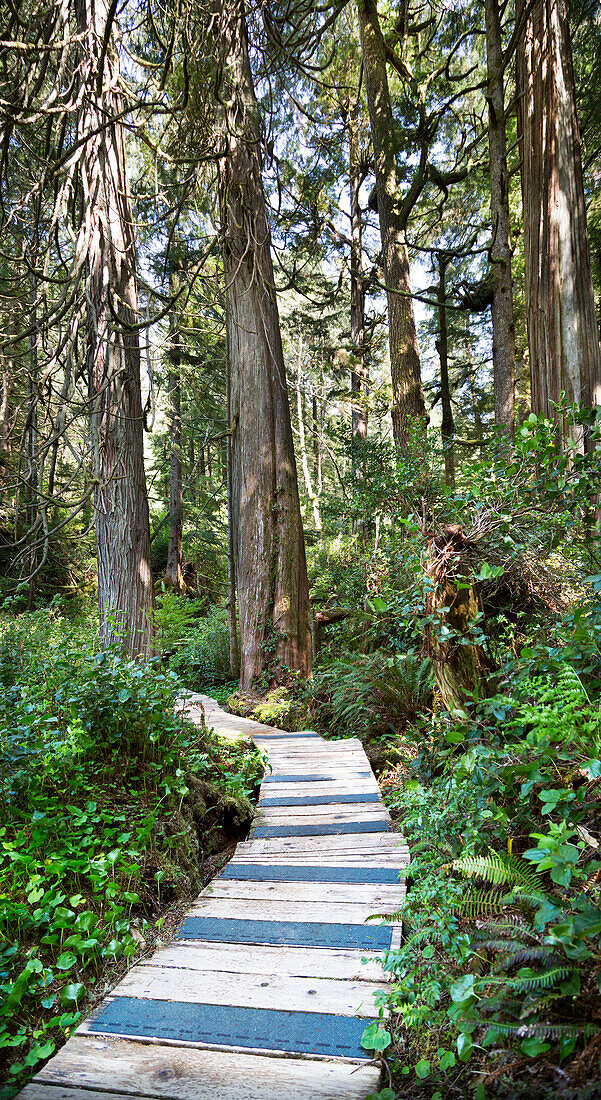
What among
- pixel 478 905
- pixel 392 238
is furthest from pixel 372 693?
pixel 392 238

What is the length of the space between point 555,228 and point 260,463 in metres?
4.47

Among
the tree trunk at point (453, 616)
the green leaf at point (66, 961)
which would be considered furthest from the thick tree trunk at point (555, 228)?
the green leaf at point (66, 961)

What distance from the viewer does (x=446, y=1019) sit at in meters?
1.79

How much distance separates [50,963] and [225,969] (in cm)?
68

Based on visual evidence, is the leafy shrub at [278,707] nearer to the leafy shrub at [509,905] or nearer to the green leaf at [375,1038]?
the leafy shrub at [509,905]

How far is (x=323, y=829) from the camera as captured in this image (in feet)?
11.0

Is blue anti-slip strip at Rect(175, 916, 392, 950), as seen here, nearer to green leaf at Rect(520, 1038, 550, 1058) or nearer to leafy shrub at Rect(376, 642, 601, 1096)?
leafy shrub at Rect(376, 642, 601, 1096)

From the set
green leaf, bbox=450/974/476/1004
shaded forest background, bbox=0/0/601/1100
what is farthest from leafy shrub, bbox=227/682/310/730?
green leaf, bbox=450/974/476/1004

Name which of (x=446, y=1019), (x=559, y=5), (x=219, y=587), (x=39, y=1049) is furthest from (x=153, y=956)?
(x=219, y=587)

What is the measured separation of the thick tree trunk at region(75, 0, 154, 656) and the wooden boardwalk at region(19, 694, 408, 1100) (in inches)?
128

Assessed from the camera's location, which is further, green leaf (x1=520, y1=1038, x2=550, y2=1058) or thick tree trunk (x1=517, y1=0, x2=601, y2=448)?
thick tree trunk (x1=517, y1=0, x2=601, y2=448)

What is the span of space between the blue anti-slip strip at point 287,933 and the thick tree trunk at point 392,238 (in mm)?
7697

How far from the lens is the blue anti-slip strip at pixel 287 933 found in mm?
2260

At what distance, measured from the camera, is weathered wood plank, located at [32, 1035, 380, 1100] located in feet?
5.15
